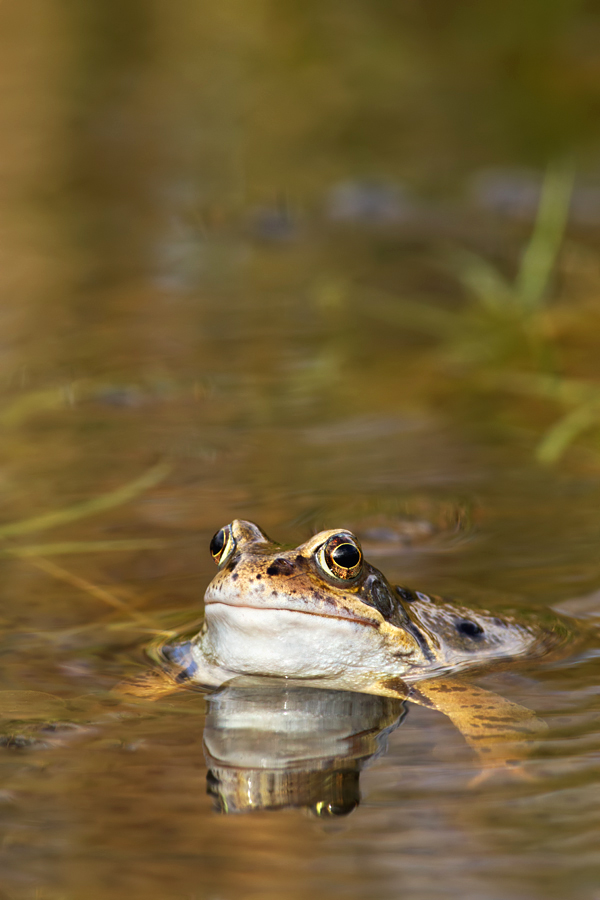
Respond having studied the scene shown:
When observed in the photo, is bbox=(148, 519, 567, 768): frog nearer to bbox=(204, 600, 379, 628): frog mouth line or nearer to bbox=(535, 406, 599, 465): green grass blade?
bbox=(204, 600, 379, 628): frog mouth line

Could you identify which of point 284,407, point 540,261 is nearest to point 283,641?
point 284,407

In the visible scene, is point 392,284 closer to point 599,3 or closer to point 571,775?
point 571,775

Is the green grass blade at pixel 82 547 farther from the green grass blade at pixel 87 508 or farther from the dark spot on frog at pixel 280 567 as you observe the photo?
the dark spot on frog at pixel 280 567

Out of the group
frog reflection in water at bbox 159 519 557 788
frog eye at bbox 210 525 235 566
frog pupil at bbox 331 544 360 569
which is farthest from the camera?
frog eye at bbox 210 525 235 566

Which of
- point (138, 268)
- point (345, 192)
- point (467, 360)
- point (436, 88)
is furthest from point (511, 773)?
point (436, 88)

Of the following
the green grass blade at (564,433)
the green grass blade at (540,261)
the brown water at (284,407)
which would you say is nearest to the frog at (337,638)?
the brown water at (284,407)

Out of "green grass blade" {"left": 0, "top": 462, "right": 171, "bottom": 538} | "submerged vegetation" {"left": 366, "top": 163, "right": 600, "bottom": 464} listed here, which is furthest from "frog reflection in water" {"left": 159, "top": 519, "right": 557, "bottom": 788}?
"submerged vegetation" {"left": 366, "top": 163, "right": 600, "bottom": 464}

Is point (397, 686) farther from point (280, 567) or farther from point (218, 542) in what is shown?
point (218, 542)
